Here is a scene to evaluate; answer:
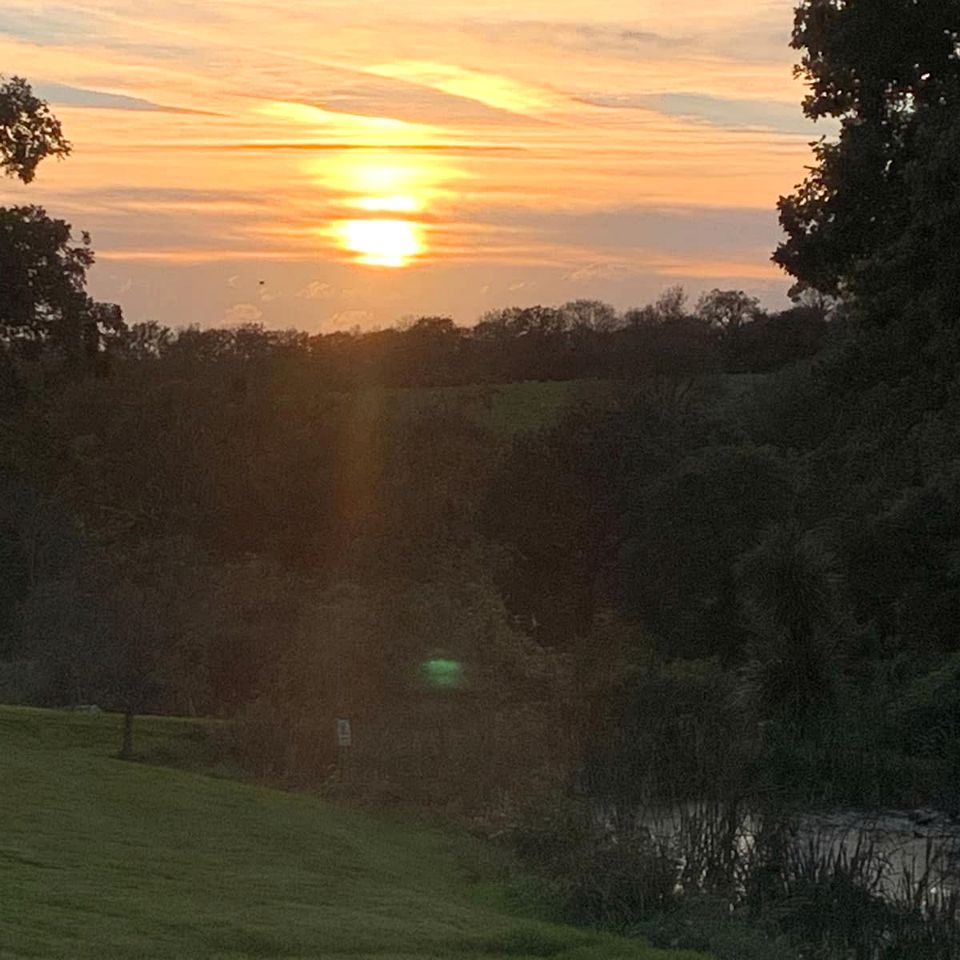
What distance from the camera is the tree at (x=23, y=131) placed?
1127 inches

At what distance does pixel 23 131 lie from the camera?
28828mm

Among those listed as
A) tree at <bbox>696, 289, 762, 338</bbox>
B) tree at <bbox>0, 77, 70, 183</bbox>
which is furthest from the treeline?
tree at <bbox>0, 77, 70, 183</bbox>

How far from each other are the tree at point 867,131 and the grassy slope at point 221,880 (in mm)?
8971

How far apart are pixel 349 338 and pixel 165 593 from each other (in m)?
45.0

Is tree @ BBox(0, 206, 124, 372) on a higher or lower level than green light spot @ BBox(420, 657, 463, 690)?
higher

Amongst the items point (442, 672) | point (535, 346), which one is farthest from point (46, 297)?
point (535, 346)

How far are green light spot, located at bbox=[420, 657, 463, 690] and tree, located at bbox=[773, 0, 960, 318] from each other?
11396 millimetres

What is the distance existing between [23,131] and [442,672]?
11941 mm

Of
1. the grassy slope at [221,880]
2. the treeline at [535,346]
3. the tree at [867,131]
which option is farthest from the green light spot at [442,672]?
the treeline at [535,346]

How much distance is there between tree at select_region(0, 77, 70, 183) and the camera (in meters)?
28.6

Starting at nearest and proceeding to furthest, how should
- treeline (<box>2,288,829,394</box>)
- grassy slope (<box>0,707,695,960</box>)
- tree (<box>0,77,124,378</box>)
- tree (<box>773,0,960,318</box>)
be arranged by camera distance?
grassy slope (<box>0,707,695,960</box>), tree (<box>773,0,960,318</box>), tree (<box>0,77,124,378</box>), treeline (<box>2,288,829,394</box>)

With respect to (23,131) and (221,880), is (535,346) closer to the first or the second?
(23,131)

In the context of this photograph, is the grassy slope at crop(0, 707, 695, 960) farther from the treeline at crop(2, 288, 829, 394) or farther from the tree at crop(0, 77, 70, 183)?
the treeline at crop(2, 288, 829, 394)

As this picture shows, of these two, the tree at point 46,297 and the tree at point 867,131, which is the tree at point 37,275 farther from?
the tree at point 867,131
